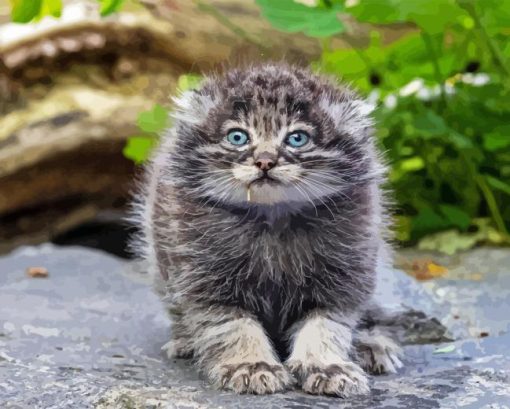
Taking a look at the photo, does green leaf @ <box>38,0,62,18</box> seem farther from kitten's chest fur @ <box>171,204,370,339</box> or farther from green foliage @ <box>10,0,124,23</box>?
kitten's chest fur @ <box>171,204,370,339</box>

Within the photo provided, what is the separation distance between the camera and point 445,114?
15.0 feet

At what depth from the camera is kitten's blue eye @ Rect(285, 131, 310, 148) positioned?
226 cm

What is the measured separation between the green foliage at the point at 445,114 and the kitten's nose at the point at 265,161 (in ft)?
5.71

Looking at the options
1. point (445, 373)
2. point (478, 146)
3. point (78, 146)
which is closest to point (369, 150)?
point (445, 373)

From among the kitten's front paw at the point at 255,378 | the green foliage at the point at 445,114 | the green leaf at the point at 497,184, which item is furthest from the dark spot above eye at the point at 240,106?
the green leaf at the point at 497,184

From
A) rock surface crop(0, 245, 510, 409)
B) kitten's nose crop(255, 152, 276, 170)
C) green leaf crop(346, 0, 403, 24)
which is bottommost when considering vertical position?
→ rock surface crop(0, 245, 510, 409)

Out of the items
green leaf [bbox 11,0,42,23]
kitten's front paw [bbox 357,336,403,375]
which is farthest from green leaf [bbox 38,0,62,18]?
kitten's front paw [bbox 357,336,403,375]

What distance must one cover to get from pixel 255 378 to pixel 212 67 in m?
2.48

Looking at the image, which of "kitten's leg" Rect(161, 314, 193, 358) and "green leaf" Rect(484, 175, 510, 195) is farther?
"green leaf" Rect(484, 175, 510, 195)

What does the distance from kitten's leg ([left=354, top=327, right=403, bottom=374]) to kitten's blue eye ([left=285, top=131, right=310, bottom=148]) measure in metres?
0.68

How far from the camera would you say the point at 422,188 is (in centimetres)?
485

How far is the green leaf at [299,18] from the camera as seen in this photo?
120 inches

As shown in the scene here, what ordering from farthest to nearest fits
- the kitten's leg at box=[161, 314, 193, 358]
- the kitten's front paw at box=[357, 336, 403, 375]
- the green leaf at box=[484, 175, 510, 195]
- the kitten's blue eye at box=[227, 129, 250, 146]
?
1. the green leaf at box=[484, 175, 510, 195]
2. the kitten's leg at box=[161, 314, 193, 358]
3. the kitten's front paw at box=[357, 336, 403, 375]
4. the kitten's blue eye at box=[227, 129, 250, 146]

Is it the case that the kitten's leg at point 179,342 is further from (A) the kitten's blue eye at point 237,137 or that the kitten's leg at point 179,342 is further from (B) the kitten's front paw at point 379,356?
(A) the kitten's blue eye at point 237,137
